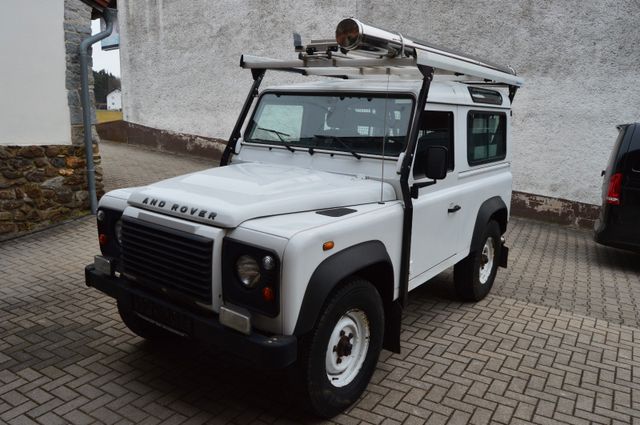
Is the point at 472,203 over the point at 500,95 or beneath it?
beneath

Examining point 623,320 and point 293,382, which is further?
point 623,320

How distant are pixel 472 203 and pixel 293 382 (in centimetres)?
266

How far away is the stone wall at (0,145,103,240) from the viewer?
6.62 metres

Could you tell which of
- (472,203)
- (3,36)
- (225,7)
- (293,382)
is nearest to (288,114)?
(472,203)

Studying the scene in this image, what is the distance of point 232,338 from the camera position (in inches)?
109

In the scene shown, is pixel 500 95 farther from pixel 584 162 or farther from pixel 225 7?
pixel 225 7

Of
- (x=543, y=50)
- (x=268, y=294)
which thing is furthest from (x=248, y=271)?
(x=543, y=50)

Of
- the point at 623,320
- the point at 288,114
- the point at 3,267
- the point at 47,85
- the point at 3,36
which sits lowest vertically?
the point at 623,320

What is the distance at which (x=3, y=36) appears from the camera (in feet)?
20.9

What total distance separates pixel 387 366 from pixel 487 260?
2224 millimetres

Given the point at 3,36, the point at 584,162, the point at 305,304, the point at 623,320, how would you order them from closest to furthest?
1. the point at 305,304
2. the point at 623,320
3. the point at 3,36
4. the point at 584,162

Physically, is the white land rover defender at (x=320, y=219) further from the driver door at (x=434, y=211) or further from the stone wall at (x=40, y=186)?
the stone wall at (x=40, y=186)

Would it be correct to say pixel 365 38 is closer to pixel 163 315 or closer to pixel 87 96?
pixel 163 315

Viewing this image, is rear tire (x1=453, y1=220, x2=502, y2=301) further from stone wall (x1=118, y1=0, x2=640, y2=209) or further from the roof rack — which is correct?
stone wall (x1=118, y1=0, x2=640, y2=209)
